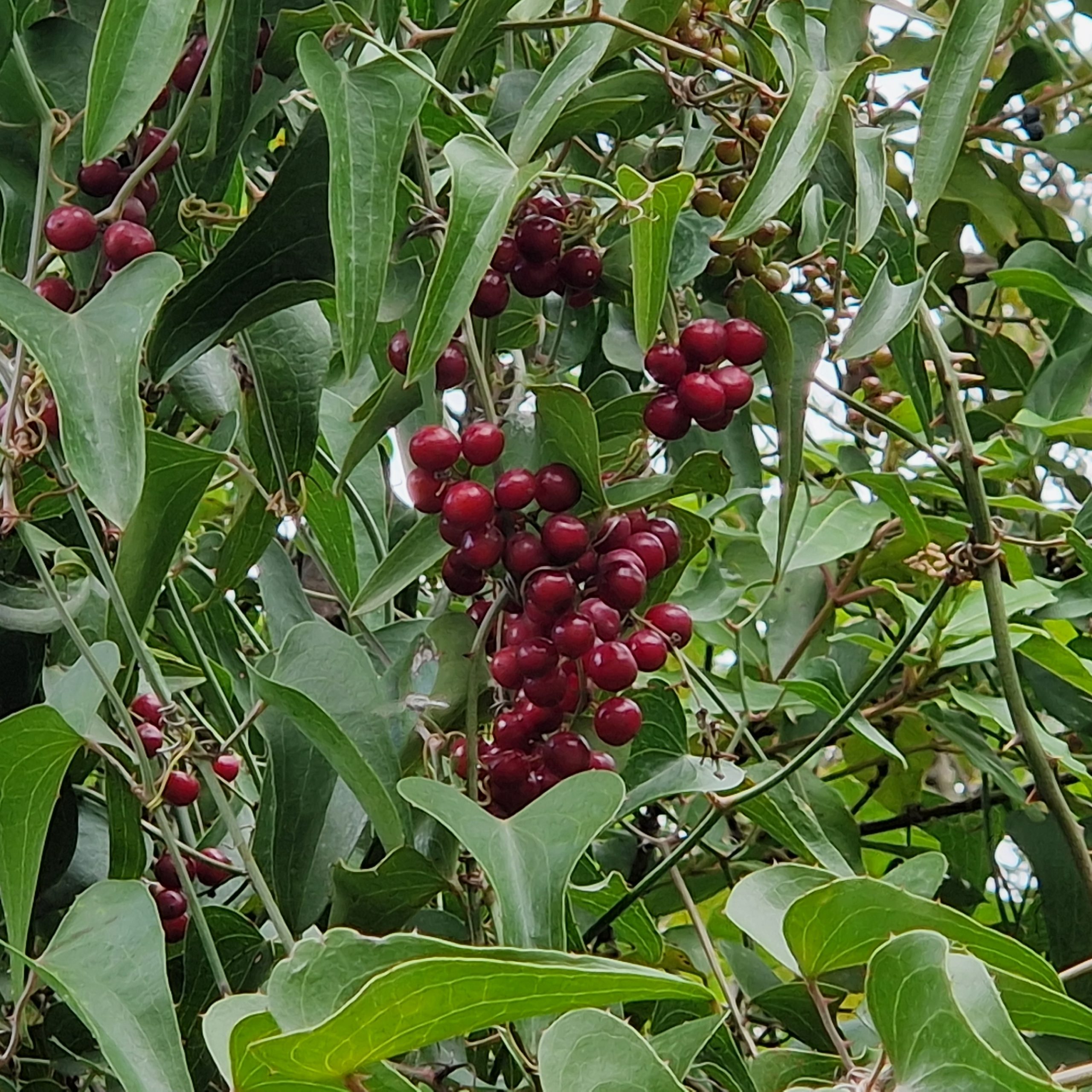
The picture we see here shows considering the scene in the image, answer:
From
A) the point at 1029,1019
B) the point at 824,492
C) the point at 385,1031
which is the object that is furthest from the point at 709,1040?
the point at 824,492

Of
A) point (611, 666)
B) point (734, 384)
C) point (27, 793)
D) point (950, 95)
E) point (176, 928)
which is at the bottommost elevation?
point (176, 928)

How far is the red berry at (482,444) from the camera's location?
1.75ft

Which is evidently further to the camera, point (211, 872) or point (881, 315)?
point (211, 872)

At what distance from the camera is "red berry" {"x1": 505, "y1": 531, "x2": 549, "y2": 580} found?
21.1 inches

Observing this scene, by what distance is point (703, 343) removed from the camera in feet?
1.84

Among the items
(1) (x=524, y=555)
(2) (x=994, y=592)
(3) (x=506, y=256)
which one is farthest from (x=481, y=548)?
(2) (x=994, y=592)

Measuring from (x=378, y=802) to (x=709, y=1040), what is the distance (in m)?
0.17

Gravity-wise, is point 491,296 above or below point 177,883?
above

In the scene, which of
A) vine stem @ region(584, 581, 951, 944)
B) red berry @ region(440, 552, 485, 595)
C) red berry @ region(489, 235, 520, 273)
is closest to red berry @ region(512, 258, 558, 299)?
red berry @ region(489, 235, 520, 273)

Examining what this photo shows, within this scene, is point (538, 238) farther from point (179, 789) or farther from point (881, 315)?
point (179, 789)

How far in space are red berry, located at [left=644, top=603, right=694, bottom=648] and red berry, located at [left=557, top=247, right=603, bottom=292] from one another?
0.14 meters

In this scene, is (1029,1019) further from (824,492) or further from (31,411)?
(824,492)

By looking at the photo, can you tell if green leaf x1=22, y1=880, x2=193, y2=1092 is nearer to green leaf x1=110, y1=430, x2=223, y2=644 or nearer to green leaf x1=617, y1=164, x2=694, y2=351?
green leaf x1=110, y1=430, x2=223, y2=644

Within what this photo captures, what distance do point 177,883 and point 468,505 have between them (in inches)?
10.0
